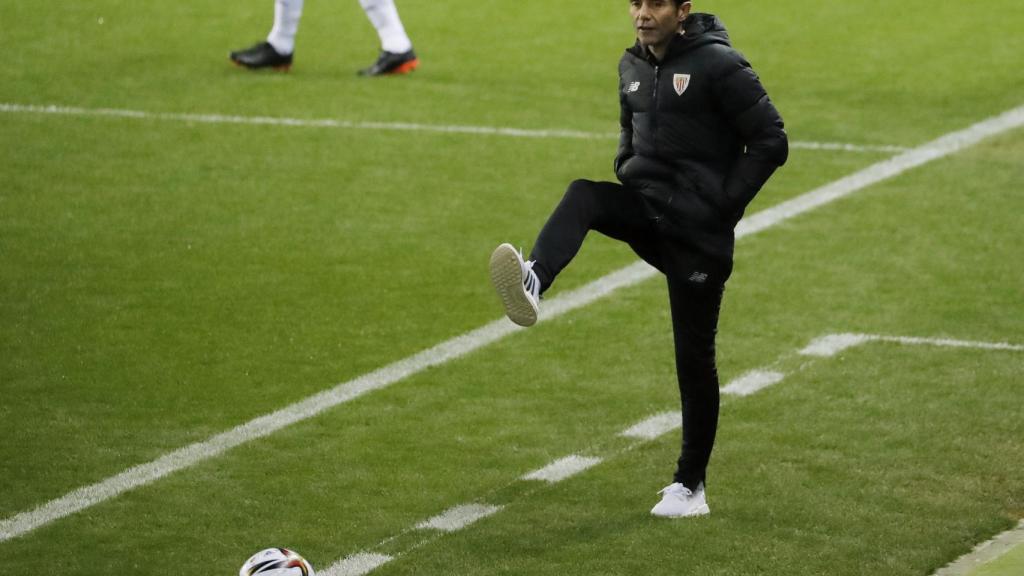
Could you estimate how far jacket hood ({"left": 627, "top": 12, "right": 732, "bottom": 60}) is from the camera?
6922 mm

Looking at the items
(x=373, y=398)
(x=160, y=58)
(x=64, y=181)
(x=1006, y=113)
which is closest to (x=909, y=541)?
(x=373, y=398)

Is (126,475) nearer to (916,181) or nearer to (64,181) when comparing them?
(64,181)

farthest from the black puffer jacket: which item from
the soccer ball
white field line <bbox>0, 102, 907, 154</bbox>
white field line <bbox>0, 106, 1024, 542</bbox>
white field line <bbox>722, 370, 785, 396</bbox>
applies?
white field line <bbox>0, 102, 907, 154</bbox>

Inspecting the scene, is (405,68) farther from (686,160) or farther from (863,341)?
(686,160)

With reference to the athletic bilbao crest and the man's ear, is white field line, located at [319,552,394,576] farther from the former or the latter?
the man's ear

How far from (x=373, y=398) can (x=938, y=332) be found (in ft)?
9.56

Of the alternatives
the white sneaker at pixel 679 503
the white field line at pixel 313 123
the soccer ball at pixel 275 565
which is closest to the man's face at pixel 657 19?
the white sneaker at pixel 679 503

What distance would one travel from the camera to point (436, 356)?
31.4 feet

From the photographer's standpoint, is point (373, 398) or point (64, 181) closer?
point (373, 398)

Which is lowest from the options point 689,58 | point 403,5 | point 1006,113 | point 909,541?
point 403,5

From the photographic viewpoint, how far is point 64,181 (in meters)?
12.8

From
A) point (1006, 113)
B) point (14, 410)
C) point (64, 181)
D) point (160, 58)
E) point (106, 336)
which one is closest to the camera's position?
point (14, 410)

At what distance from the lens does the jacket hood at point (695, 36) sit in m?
6.92

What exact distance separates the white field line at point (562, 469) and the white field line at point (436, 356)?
1217mm
